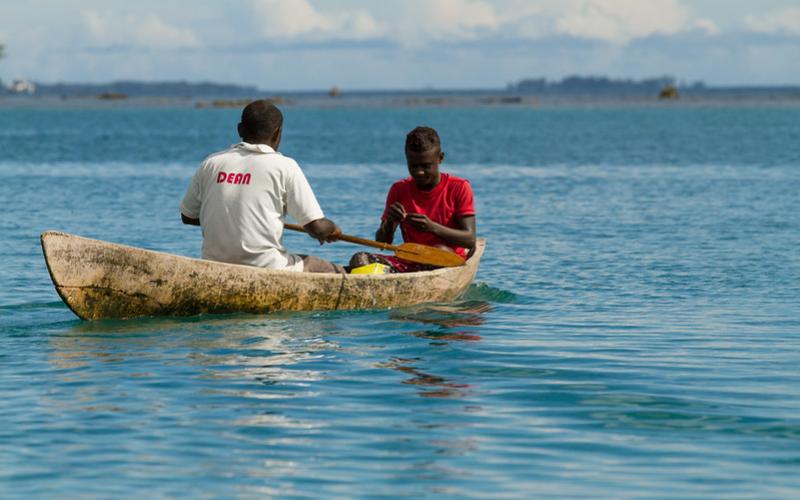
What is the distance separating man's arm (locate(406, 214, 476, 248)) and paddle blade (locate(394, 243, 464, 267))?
5.2 inches

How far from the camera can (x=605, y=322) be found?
11.7 m

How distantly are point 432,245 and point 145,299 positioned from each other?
2.72 metres

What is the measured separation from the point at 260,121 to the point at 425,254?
7.42 feet

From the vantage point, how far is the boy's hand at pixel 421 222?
11.3 metres

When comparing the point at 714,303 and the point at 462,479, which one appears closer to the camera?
the point at 462,479

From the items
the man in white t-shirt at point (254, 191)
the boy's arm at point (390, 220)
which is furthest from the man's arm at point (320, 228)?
the boy's arm at point (390, 220)

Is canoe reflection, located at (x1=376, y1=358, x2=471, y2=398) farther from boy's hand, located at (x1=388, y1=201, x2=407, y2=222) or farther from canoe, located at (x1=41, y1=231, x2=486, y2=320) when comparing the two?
boy's hand, located at (x1=388, y1=201, x2=407, y2=222)

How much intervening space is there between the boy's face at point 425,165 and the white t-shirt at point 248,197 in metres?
1.13

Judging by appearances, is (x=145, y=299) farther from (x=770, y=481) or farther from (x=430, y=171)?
(x=770, y=481)

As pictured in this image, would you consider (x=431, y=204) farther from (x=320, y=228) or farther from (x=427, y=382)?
(x=427, y=382)

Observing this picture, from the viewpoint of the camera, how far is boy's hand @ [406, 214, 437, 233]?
11.3 metres

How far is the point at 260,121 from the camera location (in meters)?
10.4

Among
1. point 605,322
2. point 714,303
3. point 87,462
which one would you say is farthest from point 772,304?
point 87,462

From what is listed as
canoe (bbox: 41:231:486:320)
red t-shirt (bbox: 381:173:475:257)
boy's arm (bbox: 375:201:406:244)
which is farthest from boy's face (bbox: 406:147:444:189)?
canoe (bbox: 41:231:486:320)
